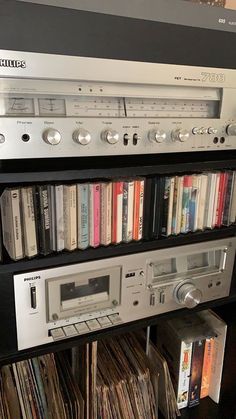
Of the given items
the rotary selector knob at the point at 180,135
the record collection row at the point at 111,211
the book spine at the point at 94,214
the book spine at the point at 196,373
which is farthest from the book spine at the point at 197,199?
the book spine at the point at 196,373

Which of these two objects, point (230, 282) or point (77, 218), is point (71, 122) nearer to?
point (77, 218)

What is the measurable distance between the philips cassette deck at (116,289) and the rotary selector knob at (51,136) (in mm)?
214

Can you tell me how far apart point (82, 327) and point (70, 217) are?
0.68 ft

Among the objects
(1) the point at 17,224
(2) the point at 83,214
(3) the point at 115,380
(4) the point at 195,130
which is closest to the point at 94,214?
(2) the point at 83,214

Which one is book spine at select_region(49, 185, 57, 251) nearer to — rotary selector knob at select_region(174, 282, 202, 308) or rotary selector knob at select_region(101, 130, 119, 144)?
rotary selector knob at select_region(101, 130, 119, 144)

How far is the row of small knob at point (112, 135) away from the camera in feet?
1.66

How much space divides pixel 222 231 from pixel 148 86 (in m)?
0.34

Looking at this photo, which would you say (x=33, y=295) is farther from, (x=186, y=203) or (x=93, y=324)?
(x=186, y=203)

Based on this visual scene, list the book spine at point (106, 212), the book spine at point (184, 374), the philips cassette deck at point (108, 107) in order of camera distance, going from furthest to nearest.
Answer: the book spine at point (184, 374)
the book spine at point (106, 212)
the philips cassette deck at point (108, 107)

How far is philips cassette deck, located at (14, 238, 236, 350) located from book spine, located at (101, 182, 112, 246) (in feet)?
0.15

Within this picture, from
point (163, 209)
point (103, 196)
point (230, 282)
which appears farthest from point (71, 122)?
point (230, 282)

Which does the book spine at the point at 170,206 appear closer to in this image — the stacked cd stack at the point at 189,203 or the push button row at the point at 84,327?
the stacked cd stack at the point at 189,203

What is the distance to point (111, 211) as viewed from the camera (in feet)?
1.99

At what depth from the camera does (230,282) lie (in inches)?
30.9
